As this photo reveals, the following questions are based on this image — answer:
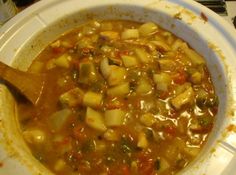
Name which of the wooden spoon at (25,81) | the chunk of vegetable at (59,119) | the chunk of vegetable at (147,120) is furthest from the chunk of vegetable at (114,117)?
the wooden spoon at (25,81)

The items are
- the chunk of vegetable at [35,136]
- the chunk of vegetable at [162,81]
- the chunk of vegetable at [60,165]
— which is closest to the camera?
the chunk of vegetable at [60,165]

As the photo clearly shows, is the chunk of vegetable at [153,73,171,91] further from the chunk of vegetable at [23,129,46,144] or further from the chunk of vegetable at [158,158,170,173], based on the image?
the chunk of vegetable at [23,129,46,144]

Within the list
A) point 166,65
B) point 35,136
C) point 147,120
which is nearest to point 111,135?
point 147,120

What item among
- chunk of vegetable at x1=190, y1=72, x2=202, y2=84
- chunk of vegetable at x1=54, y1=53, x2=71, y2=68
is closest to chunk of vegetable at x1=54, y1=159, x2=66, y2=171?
chunk of vegetable at x1=54, y1=53, x2=71, y2=68

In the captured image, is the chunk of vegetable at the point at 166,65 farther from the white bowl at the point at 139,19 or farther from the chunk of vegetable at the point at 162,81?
the white bowl at the point at 139,19

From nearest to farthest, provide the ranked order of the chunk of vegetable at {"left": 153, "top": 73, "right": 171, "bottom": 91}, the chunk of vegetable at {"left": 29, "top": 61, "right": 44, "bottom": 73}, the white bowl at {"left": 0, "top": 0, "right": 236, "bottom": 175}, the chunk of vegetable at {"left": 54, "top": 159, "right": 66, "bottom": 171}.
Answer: the white bowl at {"left": 0, "top": 0, "right": 236, "bottom": 175}
the chunk of vegetable at {"left": 54, "top": 159, "right": 66, "bottom": 171}
the chunk of vegetable at {"left": 153, "top": 73, "right": 171, "bottom": 91}
the chunk of vegetable at {"left": 29, "top": 61, "right": 44, "bottom": 73}

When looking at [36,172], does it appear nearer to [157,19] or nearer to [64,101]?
[64,101]

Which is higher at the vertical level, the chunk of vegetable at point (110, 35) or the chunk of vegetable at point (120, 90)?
the chunk of vegetable at point (110, 35)

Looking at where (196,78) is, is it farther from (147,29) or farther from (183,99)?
(147,29)
